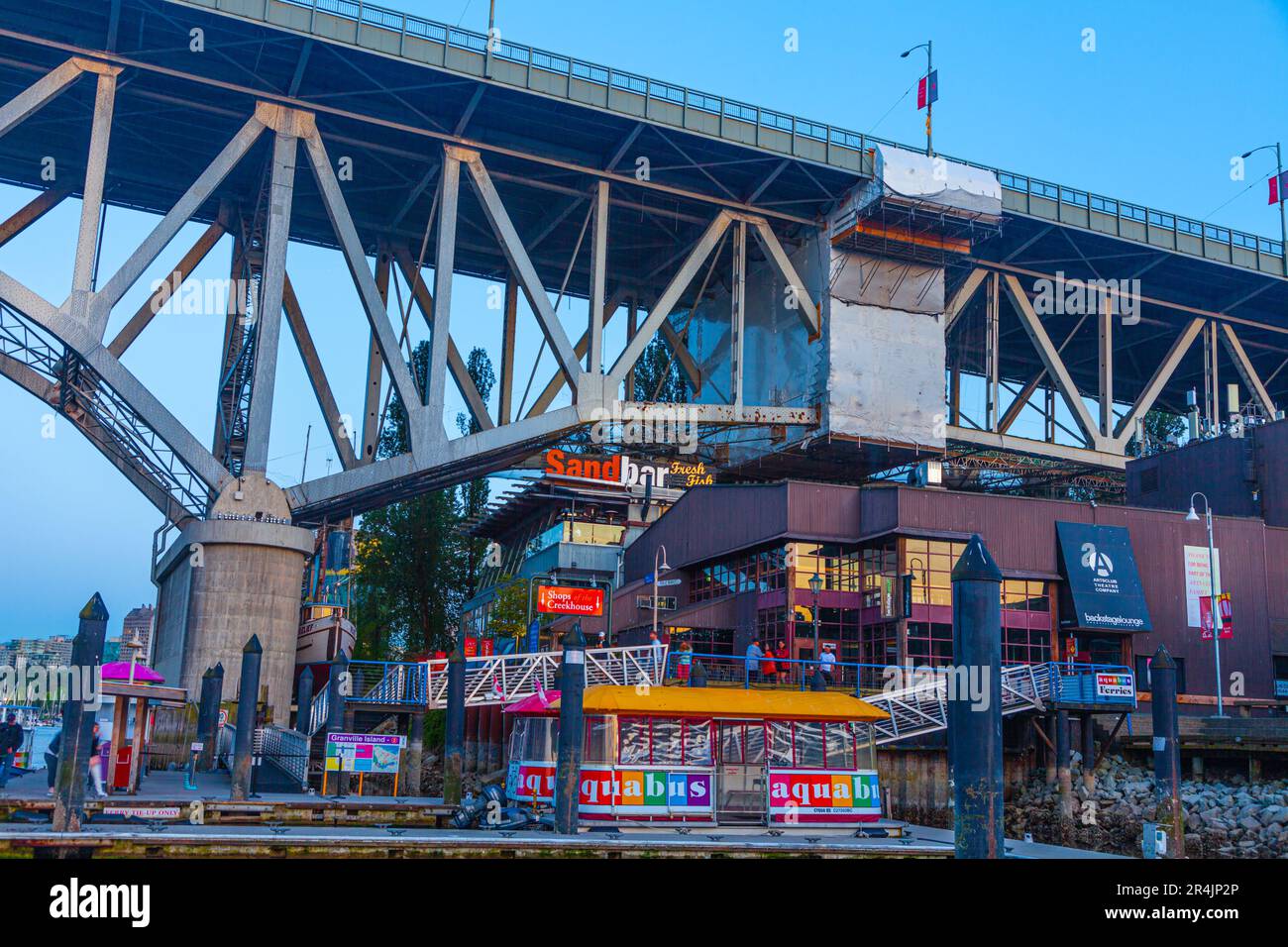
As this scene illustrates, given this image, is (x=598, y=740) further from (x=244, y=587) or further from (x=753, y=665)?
(x=244, y=587)

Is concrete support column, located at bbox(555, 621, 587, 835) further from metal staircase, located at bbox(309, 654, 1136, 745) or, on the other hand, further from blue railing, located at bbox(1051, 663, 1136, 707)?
blue railing, located at bbox(1051, 663, 1136, 707)

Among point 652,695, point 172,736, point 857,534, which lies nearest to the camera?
point 652,695

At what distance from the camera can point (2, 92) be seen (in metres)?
55.7

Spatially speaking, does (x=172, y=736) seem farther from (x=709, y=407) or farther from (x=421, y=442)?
(x=709, y=407)

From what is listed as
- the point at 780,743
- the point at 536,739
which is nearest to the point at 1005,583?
the point at 780,743

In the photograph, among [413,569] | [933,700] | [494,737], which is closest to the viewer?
[933,700]

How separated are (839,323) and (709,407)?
26.7 feet

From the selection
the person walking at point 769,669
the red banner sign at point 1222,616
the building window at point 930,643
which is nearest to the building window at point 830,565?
the person walking at point 769,669

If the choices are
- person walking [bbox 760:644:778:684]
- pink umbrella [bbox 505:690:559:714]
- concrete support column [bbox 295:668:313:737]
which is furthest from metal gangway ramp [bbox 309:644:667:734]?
pink umbrella [bbox 505:690:559:714]

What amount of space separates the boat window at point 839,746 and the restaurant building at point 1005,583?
1888cm

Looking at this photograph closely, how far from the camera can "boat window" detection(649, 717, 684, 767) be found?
25.4m

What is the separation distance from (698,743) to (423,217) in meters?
47.7

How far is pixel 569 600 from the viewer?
1911 inches

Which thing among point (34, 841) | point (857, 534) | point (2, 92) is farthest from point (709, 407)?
point (34, 841)
